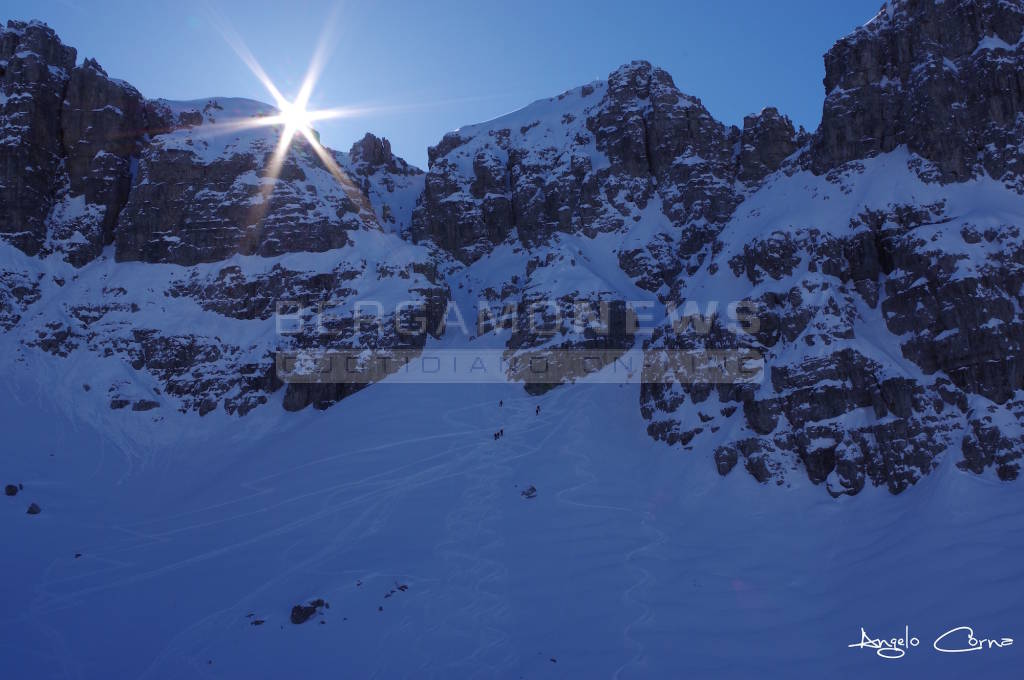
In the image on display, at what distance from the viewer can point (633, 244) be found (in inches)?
3295

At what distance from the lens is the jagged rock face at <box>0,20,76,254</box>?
3009 inches

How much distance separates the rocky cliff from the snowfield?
5384 mm

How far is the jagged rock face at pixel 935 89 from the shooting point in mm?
51062

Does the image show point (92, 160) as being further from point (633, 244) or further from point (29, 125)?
point (633, 244)

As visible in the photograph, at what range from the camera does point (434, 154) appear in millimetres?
112250

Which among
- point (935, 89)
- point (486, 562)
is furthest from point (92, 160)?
point (935, 89)

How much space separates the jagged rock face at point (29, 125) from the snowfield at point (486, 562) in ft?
93.5

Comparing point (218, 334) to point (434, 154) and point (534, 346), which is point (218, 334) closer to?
point (534, 346)
